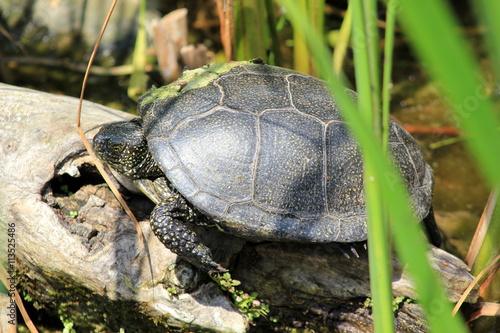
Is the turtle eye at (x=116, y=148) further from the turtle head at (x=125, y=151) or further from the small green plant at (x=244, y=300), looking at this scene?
the small green plant at (x=244, y=300)

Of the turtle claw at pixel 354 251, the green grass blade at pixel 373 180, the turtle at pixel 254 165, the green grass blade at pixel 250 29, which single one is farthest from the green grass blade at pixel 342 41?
the green grass blade at pixel 373 180

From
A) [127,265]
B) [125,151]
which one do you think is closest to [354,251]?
[127,265]

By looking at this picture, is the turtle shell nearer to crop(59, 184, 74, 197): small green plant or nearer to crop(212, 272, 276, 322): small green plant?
crop(212, 272, 276, 322): small green plant

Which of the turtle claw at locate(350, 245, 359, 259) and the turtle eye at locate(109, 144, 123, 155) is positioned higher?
the turtle eye at locate(109, 144, 123, 155)

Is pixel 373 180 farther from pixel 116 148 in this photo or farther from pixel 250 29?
pixel 250 29

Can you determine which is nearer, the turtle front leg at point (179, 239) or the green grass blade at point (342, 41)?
the turtle front leg at point (179, 239)

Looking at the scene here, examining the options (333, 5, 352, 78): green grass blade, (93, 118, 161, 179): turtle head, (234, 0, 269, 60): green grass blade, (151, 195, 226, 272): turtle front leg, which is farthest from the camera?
(333, 5, 352, 78): green grass blade

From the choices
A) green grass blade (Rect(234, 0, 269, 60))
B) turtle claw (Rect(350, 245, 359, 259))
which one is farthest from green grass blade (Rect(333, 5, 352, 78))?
turtle claw (Rect(350, 245, 359, 259))
